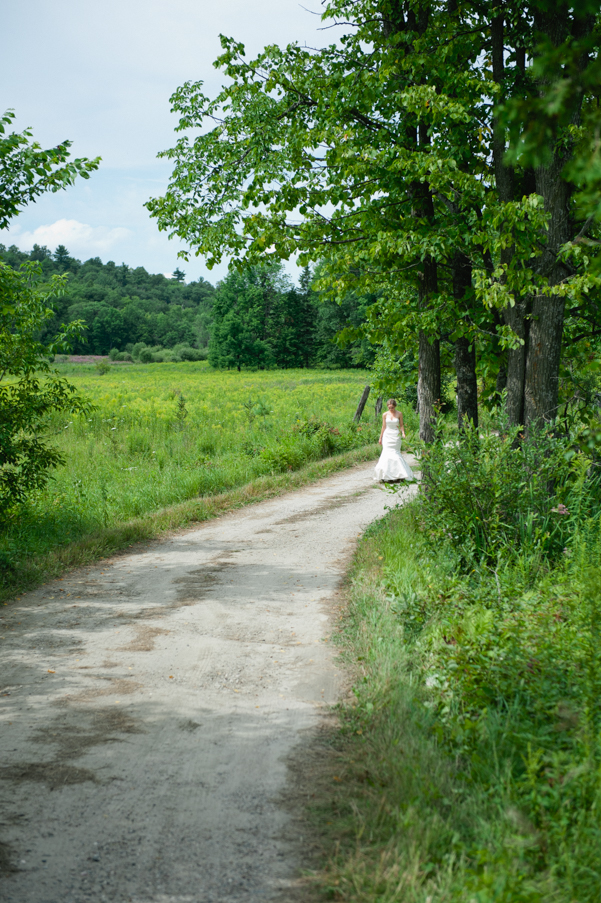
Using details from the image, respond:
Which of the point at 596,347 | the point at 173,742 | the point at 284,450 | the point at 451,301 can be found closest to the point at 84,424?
the point at 284,450

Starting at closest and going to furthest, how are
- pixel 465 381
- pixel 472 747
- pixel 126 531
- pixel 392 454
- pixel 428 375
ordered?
pixel 472 747
pixel 126 531
pixel 428 375
pixel 465 381
pixel 392 454

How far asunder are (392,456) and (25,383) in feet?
26.2

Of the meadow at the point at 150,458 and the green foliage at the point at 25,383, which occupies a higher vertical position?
the green foliage at the point at 25,383

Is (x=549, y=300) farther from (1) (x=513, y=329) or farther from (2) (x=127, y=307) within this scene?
(2) (x=127, y=307)

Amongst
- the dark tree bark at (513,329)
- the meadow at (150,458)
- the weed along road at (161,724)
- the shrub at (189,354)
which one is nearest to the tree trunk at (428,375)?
the dark tree bark at (513,329)

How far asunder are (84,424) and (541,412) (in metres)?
15.3

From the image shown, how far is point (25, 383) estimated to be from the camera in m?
8.56

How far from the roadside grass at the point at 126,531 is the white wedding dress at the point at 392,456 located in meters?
1.73

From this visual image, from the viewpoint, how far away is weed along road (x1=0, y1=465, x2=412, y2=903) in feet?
9.92

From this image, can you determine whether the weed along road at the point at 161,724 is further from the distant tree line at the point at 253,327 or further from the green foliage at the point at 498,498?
the distant tree line at the point at 253,327

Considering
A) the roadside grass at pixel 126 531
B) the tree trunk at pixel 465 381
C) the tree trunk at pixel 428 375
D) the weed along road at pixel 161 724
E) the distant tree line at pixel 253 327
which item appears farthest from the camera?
the distant tree line at pixel 253 327

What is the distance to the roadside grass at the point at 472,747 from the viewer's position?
9.05 feet

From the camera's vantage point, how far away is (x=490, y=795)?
3295 mm

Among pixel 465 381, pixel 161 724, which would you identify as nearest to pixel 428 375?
pixel 465 381
